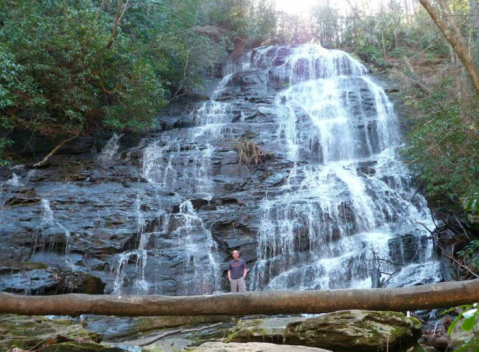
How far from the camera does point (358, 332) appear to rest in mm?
3875

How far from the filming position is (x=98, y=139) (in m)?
20.0

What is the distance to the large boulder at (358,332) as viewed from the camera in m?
3.85

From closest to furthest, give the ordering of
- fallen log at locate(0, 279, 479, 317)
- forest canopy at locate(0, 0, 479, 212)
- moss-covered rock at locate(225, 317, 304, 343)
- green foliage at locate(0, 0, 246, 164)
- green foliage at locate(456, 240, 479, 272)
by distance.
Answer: fallen log at locate(0, 279, 479, 317)
moss-covered rock at locate(225, 317, 304, 343)
green foliage at locate(456, 240, 479, 272)
forest canopy at locate(0, 0, 479, 212)
green foliage at locate(0, 0, 246, 164)

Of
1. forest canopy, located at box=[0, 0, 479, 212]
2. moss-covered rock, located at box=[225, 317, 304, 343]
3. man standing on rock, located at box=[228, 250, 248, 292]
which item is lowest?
moss-covered rock, located at box=[225, 317, 304, 343]

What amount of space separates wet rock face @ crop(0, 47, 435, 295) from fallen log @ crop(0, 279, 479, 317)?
798 centimetres

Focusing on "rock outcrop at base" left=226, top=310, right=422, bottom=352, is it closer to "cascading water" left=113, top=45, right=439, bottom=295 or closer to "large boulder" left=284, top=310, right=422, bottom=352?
"large boulder" left=284, top=310, right=422, bottom=352

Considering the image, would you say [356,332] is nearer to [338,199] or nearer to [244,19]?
[338,199]

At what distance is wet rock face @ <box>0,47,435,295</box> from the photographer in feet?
39.4

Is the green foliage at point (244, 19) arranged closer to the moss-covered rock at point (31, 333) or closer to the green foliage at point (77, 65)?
the green foliage at point (77, 65)

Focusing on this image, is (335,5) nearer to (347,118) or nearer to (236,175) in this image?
(347,118)

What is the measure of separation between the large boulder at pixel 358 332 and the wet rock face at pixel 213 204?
6.98 meters

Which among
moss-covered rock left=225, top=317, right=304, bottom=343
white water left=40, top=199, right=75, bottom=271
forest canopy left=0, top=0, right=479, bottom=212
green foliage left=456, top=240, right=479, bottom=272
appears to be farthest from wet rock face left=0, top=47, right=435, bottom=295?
moss-covered rock left=225, top=317, right=304, bottom=343

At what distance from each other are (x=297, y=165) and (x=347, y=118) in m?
5.07

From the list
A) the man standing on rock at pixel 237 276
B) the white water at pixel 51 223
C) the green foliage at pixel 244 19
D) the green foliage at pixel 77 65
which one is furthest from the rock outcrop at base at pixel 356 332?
the green foliage at pixel 244 19
